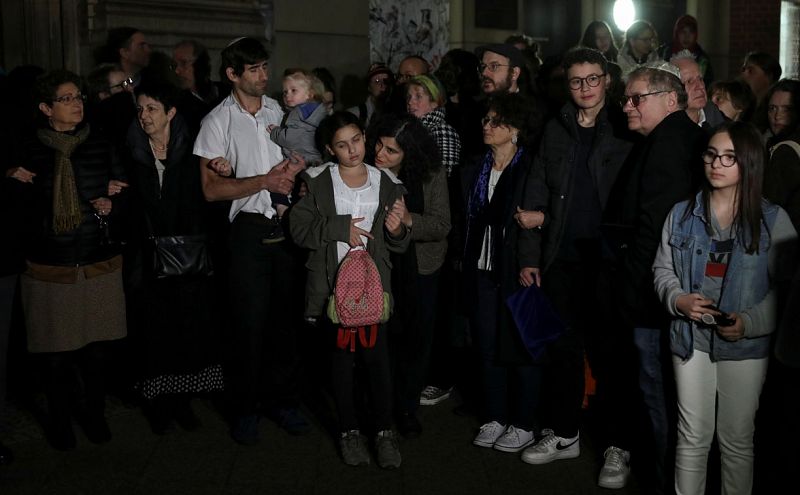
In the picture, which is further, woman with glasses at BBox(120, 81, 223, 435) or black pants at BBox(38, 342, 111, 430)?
woman with glasses at BBox(120, 81, 223, 435)

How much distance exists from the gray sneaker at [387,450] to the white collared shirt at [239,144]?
1344mm

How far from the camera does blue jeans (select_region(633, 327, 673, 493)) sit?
16.8ft

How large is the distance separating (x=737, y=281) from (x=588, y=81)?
146cm

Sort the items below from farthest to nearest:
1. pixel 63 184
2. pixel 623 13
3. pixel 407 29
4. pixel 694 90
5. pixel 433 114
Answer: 1. pixel 623 13
2. pixel 407 29
3. pixel 433 114
4. pixel 694 90
5. pixel 63 184

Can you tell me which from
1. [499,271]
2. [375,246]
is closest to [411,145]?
[375,246]

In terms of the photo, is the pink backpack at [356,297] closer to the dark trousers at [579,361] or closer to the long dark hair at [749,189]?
the dark trousers at [579,361]

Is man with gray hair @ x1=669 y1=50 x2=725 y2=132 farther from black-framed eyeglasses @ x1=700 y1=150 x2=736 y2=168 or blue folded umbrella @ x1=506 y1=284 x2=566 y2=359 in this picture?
black-framed eyeglasses @ x1=700 y1=150 x2=736 y2=168

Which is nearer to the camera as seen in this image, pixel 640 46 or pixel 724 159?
pixel 724 159

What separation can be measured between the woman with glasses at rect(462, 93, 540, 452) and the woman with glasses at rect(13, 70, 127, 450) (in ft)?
6.59

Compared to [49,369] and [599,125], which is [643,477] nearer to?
[599,125]

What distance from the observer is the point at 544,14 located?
50.9ft

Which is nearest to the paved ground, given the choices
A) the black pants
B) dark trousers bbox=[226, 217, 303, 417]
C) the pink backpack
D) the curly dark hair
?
the black pants

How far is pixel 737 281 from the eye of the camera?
4.58 meters

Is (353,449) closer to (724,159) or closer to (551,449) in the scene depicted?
(551,449)
